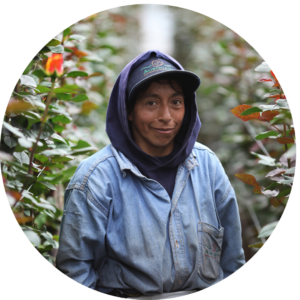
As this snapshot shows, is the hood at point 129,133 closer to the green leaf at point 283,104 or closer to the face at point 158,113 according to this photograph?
the face at point 158,113

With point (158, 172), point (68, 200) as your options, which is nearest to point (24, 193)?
point (68, 200)

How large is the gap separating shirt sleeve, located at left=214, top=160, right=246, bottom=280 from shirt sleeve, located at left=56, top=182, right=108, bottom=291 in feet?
1.99

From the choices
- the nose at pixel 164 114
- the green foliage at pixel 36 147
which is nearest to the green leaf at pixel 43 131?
the green foliage at pixel 36 147

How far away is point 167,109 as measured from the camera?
5.23ft

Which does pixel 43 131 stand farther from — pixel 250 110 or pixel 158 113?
pixel 250 110

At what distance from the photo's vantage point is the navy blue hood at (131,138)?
5.34ft

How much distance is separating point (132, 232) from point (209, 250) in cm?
42

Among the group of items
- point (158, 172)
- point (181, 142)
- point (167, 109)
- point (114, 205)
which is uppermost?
point (167, 109)

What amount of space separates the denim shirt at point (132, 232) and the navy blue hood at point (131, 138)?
6 centimetres

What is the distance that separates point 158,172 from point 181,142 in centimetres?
23

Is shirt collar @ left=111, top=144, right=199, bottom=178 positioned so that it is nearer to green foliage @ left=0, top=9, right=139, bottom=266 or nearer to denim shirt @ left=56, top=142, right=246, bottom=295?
denim shirt @ left=56, top=142, right=246, bottom=295

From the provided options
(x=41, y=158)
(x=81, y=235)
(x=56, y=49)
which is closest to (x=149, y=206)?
(x=81, y=235)

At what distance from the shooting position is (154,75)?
59.7 inches

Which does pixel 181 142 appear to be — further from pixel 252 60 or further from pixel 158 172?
pixel 252 60
